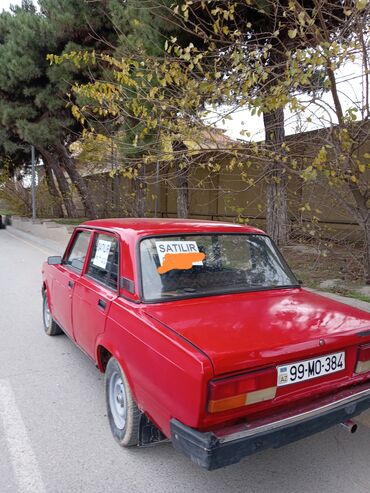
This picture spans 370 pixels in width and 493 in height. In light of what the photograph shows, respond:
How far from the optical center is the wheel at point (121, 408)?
270 centimetres

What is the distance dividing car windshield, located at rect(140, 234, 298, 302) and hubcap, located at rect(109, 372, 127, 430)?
2.18ft

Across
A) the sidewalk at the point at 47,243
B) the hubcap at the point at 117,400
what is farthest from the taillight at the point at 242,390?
the sidewalk at the point at 47,243

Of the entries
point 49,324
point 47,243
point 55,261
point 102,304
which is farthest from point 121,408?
point 47,243

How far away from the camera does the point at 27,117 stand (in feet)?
58.7

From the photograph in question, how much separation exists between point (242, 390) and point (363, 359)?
0.94 m

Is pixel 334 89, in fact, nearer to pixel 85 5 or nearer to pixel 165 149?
pixel 165 149

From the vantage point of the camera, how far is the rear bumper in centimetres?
200

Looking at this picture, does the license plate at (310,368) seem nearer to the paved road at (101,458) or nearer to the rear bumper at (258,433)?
the rear bumper at (258,433)

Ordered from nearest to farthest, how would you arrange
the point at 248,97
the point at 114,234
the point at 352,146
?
1. the point at 114,234
2. the point at 248,97
3. the point at 352,146

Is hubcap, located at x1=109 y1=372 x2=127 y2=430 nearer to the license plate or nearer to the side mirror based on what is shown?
the license plate

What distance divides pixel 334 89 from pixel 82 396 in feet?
15.2

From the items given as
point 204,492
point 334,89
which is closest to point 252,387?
point 204,492

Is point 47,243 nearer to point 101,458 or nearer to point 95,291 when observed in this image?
point 95,291

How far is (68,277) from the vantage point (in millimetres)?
4078
